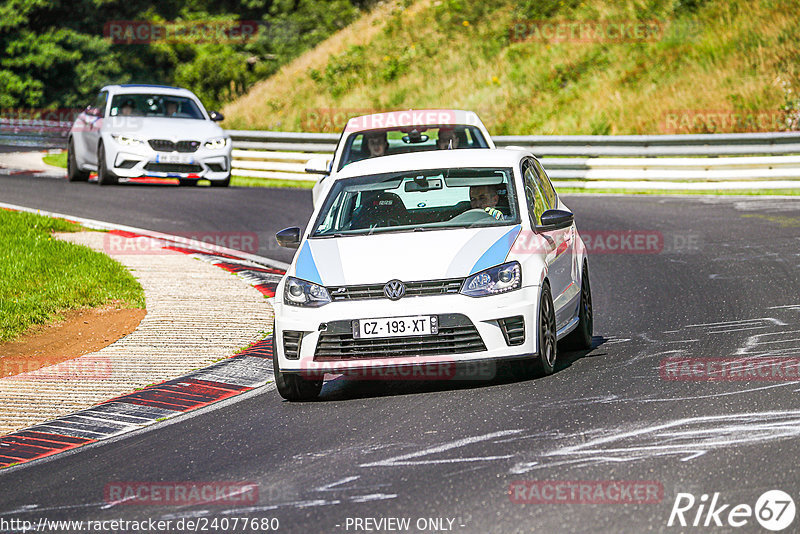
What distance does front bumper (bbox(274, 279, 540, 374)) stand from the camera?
8070 millimetres

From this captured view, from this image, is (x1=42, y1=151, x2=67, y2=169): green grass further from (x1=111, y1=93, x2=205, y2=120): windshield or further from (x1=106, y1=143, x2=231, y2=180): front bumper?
(x1=106, y1=143, x2=231, y2=180): front bumper

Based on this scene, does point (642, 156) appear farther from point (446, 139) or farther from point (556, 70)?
point (446, 139)

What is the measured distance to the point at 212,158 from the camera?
74.6 feet

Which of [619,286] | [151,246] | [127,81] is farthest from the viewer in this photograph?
[127,81]

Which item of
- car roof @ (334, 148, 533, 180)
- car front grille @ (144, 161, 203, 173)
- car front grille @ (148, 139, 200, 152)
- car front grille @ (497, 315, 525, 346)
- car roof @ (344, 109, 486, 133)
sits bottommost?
car front grille @ (144, 161, 203, 173)

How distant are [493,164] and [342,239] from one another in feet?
4.69

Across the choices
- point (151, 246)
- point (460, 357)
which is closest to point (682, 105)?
point (151, 246)

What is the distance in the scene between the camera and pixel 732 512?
5340 mm

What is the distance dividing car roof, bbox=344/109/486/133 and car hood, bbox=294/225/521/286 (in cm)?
616

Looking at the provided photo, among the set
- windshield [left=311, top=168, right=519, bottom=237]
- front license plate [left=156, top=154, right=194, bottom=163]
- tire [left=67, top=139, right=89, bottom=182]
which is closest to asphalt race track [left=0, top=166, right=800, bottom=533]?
windshield [left=311, top=168, right=519, bottom=237]

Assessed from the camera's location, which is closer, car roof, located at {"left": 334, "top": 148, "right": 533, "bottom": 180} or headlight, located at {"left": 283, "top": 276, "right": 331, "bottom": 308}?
headlight, located at {"left": 283, "top": 276, "right": 331, "bottom": 308}

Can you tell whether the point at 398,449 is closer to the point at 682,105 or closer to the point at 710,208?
the point at 710,208

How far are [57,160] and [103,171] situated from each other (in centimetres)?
1016

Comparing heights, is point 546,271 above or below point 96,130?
above
